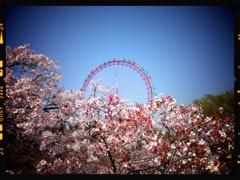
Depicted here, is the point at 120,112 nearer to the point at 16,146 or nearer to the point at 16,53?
the point at 16,146

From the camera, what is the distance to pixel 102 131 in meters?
5.69

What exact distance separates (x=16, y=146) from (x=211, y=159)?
529 cm

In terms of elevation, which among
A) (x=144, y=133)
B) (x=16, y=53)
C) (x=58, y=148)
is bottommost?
(x=58, y=148)

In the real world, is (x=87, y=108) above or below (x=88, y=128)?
above

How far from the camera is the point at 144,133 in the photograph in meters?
5.85

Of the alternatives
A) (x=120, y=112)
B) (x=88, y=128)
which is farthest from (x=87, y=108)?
(x=120, y=112)

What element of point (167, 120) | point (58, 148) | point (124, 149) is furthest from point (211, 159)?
point (58, 148)

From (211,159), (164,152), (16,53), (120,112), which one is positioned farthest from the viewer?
(16,53)

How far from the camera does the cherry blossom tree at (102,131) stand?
4629 millimetres

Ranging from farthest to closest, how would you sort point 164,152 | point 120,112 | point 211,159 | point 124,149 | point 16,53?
1. point 16,53
2. point 120,112
3. point 124,149
4. point 164,152
5. point 211,159

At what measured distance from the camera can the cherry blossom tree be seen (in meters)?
4.63

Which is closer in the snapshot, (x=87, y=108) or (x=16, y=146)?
(x=16, y=146)

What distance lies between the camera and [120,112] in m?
7.19

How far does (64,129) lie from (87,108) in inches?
50.0
